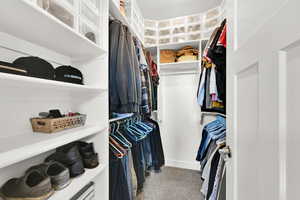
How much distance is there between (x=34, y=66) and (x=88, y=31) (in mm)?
401

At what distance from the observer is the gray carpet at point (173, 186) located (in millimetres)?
1633

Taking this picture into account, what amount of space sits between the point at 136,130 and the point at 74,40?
1.06 metres

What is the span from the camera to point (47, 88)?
797 millimetres

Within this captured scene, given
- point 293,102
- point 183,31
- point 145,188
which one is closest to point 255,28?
point 293,102

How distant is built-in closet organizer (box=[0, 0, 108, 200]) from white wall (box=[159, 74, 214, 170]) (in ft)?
4.99

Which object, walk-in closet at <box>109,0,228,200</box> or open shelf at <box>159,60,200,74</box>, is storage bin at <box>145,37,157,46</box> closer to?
walk-in closet at <box>109,0,228,200</box>

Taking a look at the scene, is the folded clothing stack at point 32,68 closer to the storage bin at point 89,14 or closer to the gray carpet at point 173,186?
the storage bin at point 89,14

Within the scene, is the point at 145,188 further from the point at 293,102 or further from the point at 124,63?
the point at 293,102

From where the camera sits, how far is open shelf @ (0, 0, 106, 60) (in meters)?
0.50

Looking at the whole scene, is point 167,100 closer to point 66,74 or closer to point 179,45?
point 179,45

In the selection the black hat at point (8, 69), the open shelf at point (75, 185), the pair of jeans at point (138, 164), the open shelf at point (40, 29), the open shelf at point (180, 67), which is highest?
the open shelf at point (180, 67)

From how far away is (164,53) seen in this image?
2.14 m

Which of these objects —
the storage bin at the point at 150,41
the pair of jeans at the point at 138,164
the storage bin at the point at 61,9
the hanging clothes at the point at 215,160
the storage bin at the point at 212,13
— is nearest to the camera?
the storage bin at the point at 61,9

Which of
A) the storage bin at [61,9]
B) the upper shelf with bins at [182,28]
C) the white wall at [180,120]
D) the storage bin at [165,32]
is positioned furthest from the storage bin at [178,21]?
the storage bin at [61,9]
